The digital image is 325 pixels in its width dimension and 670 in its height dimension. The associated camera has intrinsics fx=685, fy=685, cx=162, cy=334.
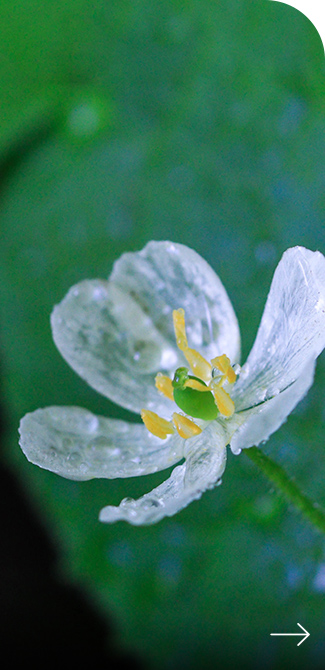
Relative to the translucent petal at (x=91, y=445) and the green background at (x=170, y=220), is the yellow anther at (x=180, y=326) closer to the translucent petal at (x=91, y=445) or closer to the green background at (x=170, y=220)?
the translucent petal at (x=91, y=445)

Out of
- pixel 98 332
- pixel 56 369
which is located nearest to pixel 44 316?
pixel 56 369

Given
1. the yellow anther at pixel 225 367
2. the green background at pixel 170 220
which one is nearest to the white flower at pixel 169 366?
the yellow anther at pixel 225 367

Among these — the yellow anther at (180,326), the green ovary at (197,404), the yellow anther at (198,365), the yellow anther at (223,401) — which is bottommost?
the green ovary at (197,404)

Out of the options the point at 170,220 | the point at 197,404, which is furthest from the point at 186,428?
the point at 170,220

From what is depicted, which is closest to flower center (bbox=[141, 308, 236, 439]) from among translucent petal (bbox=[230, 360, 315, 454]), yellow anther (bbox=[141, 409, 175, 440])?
yellow anther (bbox=[141, 409, 175, 440])

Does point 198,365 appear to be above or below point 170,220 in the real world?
below

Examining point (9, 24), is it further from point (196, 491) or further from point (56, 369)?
point (196, 491)

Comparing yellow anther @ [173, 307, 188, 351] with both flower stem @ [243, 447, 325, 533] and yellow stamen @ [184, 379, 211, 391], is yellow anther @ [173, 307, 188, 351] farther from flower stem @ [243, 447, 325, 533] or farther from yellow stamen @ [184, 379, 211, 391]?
flower stem @ [243, 447, 325, 533]

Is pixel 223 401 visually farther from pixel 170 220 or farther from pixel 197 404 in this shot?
pixel 170 220
